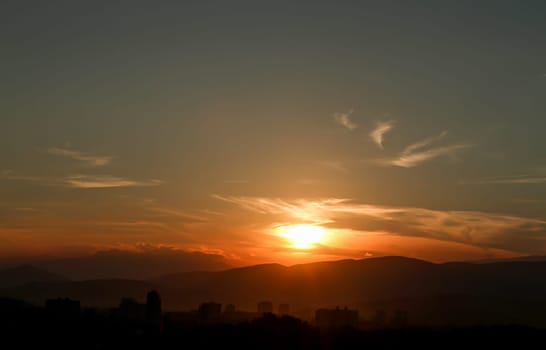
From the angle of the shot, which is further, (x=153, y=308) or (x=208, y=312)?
(x=208, y=312)

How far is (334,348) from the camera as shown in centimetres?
11369

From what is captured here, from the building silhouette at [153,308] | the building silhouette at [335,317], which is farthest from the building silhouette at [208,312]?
the building silhouette at [335,317]

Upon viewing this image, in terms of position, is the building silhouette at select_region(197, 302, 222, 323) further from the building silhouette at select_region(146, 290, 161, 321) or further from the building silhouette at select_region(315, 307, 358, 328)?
the building silhouette at select_region(315, 307, 358, 328)

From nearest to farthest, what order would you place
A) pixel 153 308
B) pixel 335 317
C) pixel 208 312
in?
pixel 153 308 < pixel 208 312 < pixel 335 317

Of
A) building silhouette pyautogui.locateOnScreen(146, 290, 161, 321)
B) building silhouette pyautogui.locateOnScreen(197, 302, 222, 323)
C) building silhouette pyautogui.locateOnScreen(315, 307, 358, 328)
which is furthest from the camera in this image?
building silhouette pyautogui.locateOnScreen(315, 307, 358, 328)

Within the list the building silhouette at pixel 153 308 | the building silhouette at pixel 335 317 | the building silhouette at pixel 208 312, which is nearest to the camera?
the building silhouette at pixel 153 308

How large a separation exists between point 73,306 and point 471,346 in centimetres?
7967

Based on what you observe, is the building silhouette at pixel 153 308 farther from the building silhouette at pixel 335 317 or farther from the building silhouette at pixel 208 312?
the building silhouette at pixel 335 317

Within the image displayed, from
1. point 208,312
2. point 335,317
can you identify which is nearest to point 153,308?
point 208,312

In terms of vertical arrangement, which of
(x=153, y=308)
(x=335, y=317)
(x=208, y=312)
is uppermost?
(x=153, y=308)

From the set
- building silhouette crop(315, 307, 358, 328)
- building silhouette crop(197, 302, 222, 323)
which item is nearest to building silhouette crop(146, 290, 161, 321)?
building silhouette crop(197, 302, 222, 323)

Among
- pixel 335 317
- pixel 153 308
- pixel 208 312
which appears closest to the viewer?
pixel 153 308

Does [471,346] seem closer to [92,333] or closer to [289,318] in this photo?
[289,318]

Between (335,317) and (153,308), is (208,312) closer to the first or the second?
(153,308)
